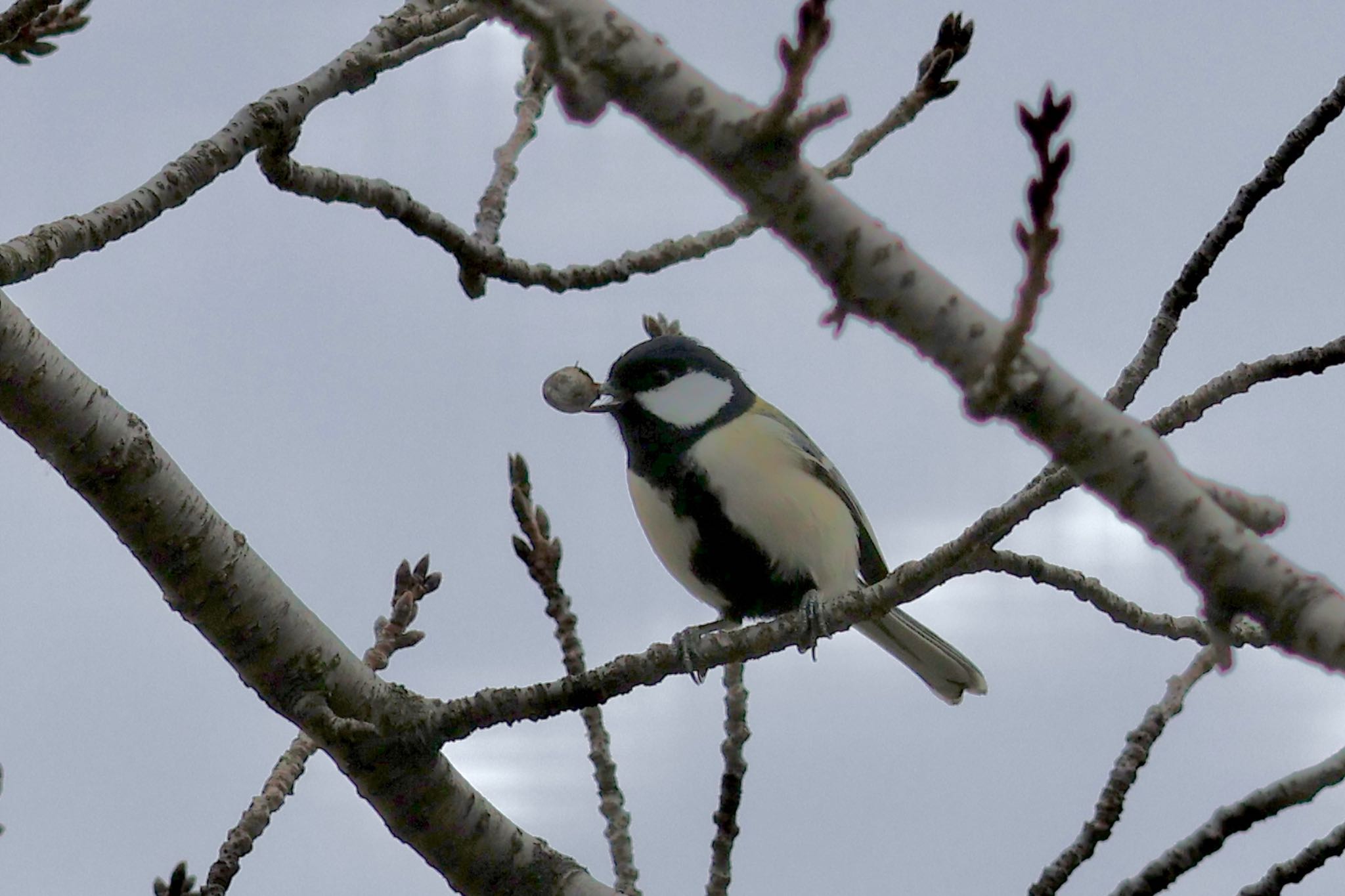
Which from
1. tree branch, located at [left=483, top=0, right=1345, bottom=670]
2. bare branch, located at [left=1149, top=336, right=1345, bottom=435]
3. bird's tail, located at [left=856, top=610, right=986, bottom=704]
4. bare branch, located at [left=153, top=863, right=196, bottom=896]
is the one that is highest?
bird's tail, located at [left=856, top=610, right=986, bottom=704]

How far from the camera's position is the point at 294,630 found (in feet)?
9.54

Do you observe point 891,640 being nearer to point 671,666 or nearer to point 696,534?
point 696,534

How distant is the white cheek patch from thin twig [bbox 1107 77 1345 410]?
1763 mm

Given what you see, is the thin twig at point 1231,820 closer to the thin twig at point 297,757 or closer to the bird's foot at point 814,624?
the bird's foot at point 814,624

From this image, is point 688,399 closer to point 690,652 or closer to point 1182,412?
point 690,652

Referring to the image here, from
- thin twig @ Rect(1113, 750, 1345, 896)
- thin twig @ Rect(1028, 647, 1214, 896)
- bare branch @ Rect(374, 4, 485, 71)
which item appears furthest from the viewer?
bare branch @ Rect(374, 4, 485, 71)

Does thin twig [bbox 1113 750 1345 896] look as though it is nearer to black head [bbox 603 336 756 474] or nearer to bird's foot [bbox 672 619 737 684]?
bird's foot [bbox 672 619 737 684]

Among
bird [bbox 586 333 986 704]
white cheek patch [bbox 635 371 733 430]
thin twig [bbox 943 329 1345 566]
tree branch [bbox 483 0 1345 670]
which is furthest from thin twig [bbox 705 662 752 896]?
tree branch [bbox 483 0 1345 670]

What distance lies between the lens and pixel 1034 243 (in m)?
1.40

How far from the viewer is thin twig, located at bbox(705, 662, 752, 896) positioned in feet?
11.9

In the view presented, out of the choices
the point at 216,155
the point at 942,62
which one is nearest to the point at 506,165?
the point at 216,155

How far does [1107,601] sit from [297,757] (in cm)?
207

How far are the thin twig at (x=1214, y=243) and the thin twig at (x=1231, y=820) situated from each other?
0.78 metres

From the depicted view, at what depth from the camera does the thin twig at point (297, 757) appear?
3.43 meters
